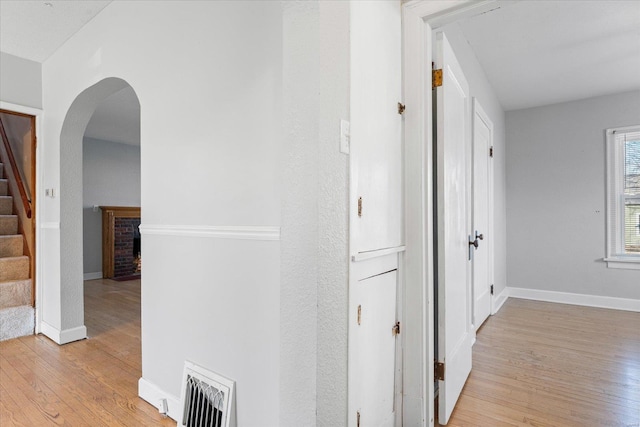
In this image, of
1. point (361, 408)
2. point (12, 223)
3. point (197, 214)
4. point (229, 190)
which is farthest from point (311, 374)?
point (12, 223)

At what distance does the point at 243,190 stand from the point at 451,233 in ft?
3.73

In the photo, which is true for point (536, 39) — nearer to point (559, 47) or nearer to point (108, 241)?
point (559, 47)

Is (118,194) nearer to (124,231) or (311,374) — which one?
(124,231)

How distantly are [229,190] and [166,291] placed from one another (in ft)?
2.59

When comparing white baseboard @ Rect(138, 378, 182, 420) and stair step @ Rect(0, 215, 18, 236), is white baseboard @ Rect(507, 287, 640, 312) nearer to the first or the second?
white baseboard @ Rect(138, 378, 182, 420)

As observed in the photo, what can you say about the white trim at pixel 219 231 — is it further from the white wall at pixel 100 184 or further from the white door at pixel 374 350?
the white wall at pixel 100 184

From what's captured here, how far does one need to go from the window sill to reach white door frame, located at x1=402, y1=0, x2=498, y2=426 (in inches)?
145

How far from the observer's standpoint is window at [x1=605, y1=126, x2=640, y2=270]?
3.87 metres

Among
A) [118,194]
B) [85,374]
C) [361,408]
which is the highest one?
[118,194]

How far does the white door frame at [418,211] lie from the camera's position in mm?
Result: 1552

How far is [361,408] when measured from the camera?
4.02ft

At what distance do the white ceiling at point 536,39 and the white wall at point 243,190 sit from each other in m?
0.36

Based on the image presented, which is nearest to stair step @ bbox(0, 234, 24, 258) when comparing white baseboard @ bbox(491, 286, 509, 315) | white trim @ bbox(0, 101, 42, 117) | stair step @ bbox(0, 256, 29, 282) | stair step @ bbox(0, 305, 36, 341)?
stair step @ bbox(0, 256, 29, 282)

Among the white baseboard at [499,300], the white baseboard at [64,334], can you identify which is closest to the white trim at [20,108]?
the white baseboard at [64,334]
